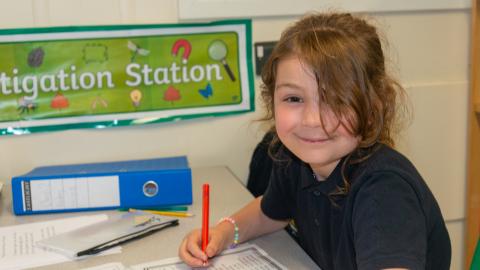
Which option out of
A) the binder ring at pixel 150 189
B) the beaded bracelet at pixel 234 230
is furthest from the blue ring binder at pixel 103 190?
the beaded bracelet at pixel 234 230

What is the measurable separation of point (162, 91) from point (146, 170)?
44cm

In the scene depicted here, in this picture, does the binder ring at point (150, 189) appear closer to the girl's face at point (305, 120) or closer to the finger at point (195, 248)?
the finger at point (195, 248)

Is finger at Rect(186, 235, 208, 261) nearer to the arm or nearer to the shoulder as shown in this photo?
the arm

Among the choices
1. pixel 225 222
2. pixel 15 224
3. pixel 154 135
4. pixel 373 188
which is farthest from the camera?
pixel 154 135

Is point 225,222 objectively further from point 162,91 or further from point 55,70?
point 55,70

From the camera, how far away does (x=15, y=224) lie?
120cm

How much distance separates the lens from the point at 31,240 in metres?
1.10

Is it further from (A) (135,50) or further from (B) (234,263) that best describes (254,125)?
(B) (234,263)

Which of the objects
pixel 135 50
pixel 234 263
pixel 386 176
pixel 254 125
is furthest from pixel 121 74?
pixel 386 176

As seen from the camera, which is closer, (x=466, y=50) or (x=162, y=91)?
(x=162, y=91)

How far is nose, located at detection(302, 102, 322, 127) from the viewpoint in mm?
901

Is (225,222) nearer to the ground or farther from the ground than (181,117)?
nearer to the ground

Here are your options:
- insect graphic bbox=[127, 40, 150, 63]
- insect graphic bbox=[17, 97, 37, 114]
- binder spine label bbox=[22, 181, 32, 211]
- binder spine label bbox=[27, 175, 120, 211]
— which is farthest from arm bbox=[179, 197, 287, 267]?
insect graphic bbox=[17, 97, 37, 114]

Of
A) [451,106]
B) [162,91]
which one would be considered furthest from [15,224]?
[451,106]
